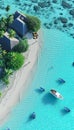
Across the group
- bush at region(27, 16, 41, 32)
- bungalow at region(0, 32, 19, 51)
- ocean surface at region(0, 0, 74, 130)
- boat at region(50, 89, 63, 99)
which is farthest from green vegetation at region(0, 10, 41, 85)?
boat at region(50, 89, 63, 99)

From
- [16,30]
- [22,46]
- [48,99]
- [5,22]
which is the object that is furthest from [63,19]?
[48,99]

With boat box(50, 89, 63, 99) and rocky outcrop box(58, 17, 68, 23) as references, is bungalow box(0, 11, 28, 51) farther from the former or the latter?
boat box(50, 89, 63, 99)

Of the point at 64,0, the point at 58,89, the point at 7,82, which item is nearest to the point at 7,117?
the point at 7,82

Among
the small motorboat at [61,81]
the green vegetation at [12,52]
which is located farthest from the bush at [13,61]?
the small motorboat at [61,81]

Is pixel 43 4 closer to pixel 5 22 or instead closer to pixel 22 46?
pixel 5 22

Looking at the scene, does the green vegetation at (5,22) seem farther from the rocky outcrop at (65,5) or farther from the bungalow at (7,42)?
the rocky outcrop at (65,5)

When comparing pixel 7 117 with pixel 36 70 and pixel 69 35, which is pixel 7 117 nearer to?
pixel 36 70
